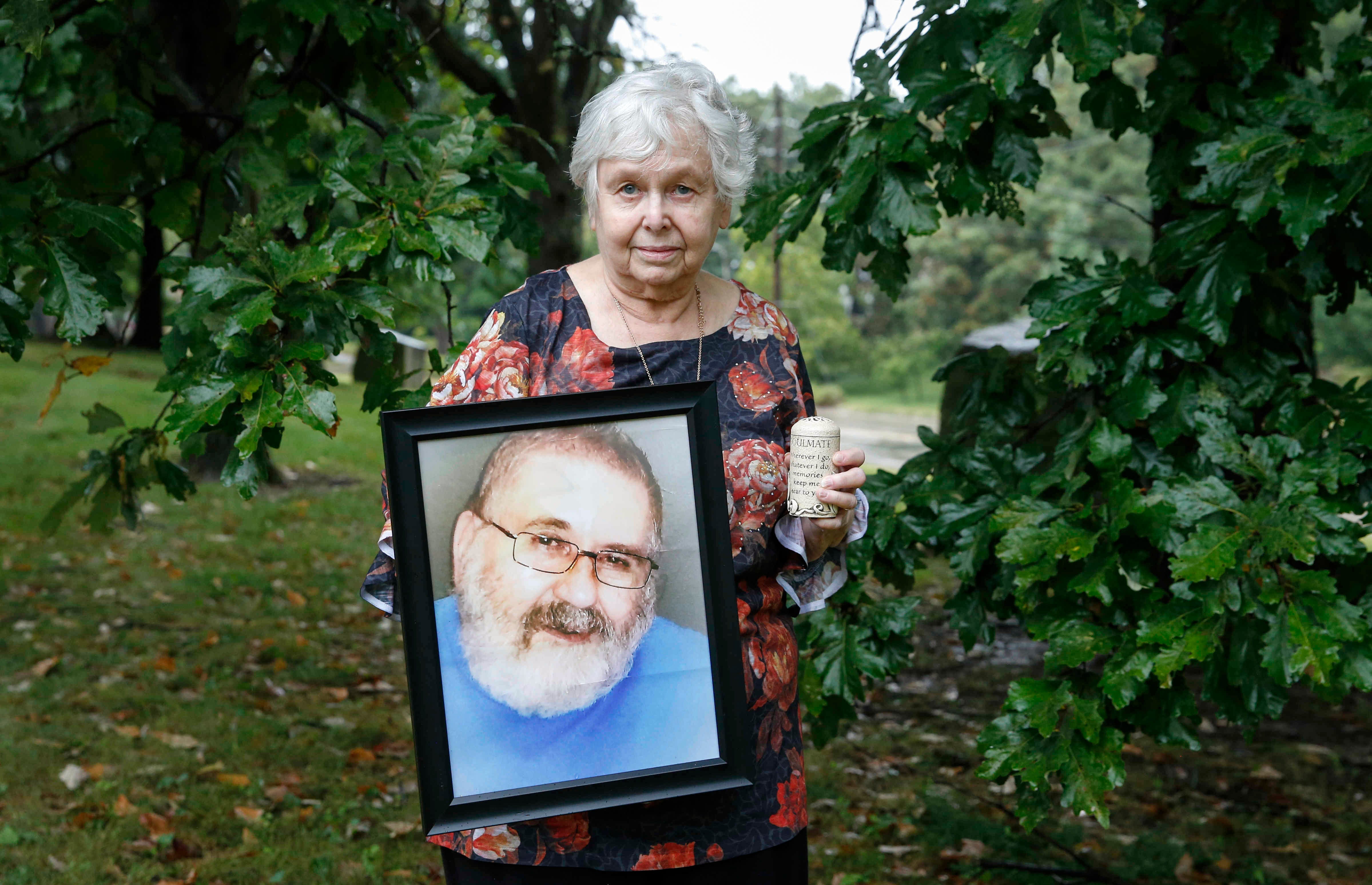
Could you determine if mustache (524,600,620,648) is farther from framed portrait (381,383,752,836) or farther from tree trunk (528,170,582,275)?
tree trunk (528,170,582,275)

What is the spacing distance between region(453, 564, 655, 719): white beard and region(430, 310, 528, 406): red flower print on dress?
0.33m

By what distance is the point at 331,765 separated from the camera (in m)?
5.23

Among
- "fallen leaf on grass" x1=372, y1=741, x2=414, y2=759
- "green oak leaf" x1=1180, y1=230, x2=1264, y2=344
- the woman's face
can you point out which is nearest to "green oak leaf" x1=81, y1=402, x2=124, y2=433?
the woman's face

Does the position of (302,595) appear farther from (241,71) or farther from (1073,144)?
(1073,144)

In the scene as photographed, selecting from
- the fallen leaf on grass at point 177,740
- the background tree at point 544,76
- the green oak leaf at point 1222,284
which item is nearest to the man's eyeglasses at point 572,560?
the green oak leaf at point 1222,284

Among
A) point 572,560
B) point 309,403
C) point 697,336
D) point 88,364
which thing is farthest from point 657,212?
point 88,364

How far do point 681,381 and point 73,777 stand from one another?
4180 millimetres

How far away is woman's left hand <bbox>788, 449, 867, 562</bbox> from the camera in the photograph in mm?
1814

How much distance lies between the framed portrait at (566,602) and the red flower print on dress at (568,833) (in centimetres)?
24

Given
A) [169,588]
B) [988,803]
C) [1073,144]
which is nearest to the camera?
[988,803]

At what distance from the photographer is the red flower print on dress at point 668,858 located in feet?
6.23

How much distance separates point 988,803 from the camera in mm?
4535

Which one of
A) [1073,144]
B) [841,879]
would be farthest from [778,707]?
[1073,144]

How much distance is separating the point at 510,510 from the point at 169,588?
23.0 ft
